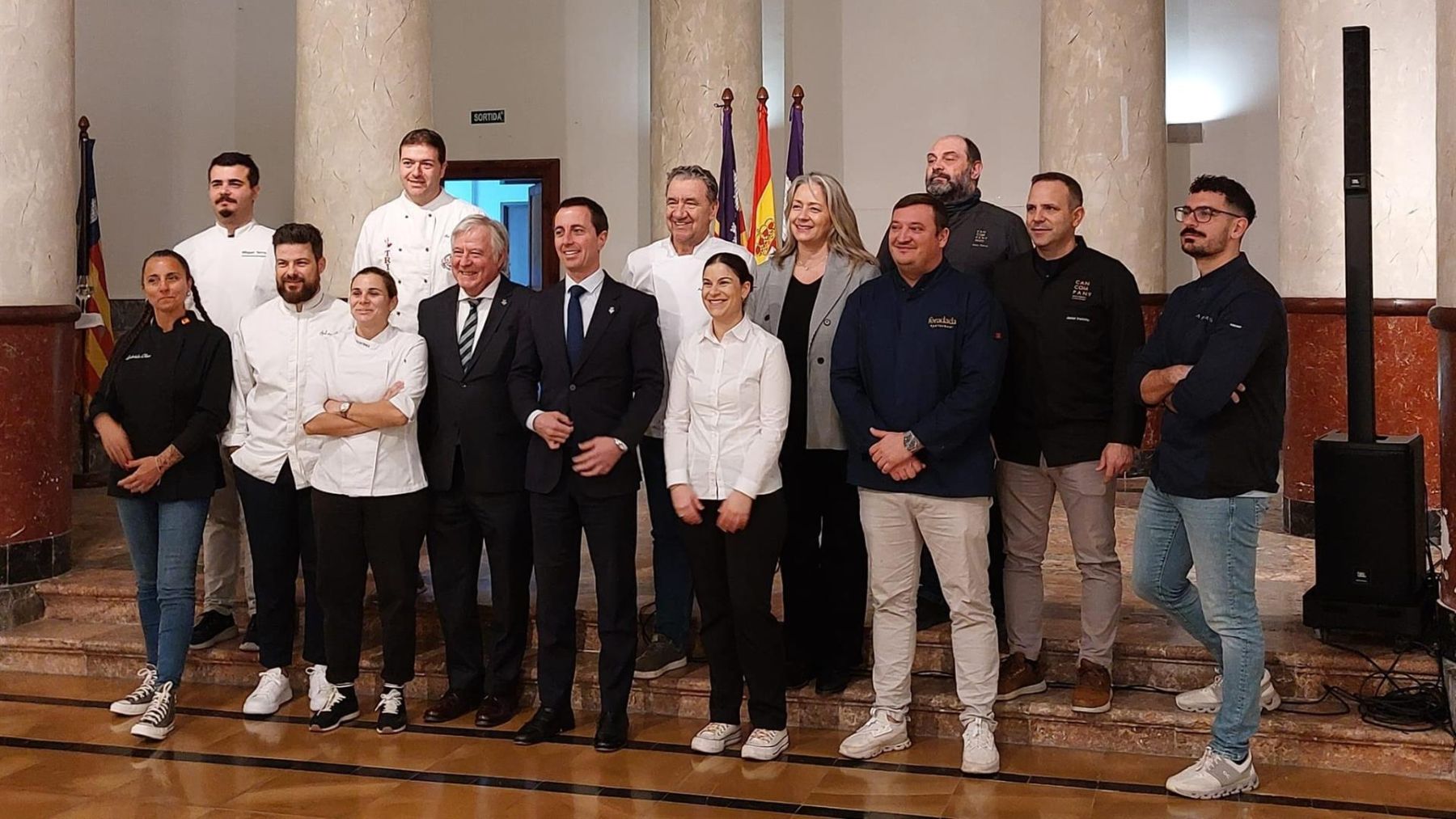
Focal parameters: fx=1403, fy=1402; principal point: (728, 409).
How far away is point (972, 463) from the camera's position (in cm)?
411

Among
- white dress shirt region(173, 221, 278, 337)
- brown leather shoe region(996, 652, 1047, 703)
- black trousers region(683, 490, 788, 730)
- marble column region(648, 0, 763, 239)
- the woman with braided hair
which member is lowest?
brown leather shoe region(996, 652, 1047, 703)

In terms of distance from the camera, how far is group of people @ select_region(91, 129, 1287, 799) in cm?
400

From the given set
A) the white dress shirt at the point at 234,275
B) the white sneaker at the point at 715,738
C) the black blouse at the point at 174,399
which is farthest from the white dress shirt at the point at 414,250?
the white sneaker at the point at 715,738

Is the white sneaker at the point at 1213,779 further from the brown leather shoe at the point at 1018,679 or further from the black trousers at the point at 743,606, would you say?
the black trousers at the point at 743,606

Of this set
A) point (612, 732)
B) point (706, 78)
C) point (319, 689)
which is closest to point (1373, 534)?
point (612, 732)

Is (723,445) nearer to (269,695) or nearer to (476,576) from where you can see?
(476,576)

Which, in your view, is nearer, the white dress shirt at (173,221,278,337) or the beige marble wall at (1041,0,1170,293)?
the white dress shirt at (173,221,278,337)

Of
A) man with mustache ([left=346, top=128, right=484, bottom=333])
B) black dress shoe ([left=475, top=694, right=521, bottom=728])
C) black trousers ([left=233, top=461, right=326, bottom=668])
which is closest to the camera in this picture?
black dress shoe ([left=475, top=694, right=521, bottom=728])

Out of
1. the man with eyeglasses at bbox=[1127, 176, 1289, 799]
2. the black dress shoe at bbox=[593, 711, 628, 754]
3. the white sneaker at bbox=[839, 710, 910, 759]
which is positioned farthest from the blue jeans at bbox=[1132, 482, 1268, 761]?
the black dress shoe at bbox=[593, 711, 628, 754]

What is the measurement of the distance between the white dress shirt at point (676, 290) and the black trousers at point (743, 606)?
0.56 m

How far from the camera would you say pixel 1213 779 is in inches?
153

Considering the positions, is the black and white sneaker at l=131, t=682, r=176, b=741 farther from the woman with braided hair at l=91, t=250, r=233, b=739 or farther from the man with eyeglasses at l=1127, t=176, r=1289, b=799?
the man with eyeglasses at l=1127, t=176, r=1289, b=799

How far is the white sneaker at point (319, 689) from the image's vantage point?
185 inches

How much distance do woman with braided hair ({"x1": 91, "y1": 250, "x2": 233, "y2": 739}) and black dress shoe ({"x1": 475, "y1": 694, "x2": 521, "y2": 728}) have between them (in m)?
1.03
